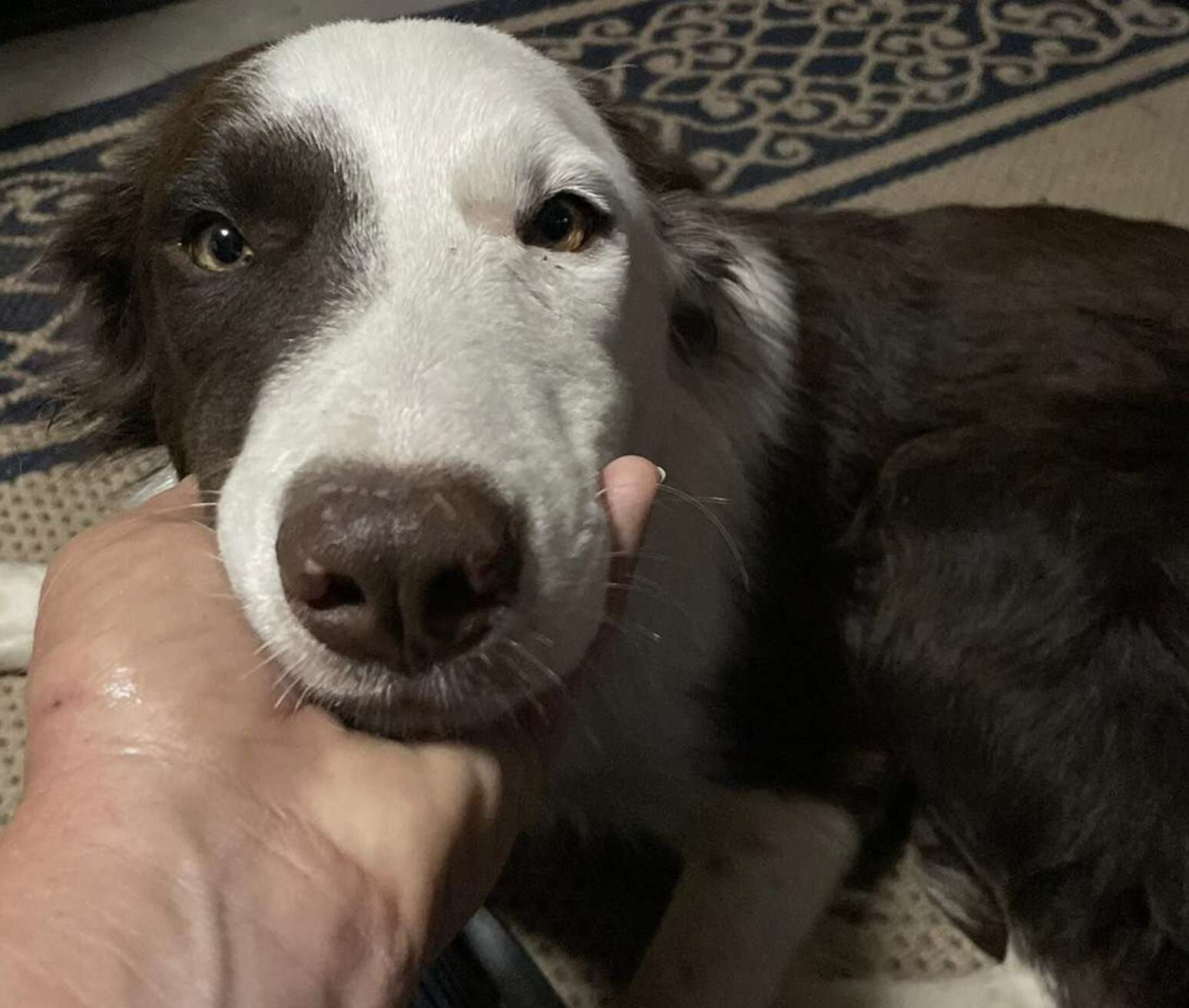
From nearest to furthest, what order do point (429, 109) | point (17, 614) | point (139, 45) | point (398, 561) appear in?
point (398, 561)
point (429, 109)
point (17, 614)
point (139, 45)

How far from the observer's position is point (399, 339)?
44.1 inches

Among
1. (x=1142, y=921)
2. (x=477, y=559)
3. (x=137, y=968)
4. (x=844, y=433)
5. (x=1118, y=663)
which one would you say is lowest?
(x=1142, y=921)

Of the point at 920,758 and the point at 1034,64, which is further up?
the point at 1034,64

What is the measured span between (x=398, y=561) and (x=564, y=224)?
0.62 meters

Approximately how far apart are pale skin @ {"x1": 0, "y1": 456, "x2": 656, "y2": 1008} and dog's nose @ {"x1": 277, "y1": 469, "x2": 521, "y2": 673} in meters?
0.14

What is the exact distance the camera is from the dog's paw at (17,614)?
6.25 feet

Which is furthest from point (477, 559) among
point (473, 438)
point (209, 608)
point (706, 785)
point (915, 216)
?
point (915, 216)

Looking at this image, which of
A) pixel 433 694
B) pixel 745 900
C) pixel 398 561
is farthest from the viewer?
pixel 745 900

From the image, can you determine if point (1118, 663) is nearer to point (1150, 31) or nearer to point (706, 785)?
point (706, 785)

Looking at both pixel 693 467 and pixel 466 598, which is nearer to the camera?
pixel 466 598

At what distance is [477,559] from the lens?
0.94 m

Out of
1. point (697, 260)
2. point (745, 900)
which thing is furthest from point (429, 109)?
point (745, 900)

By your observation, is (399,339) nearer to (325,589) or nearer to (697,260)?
(325,589)

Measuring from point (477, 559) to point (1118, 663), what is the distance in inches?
39.8
